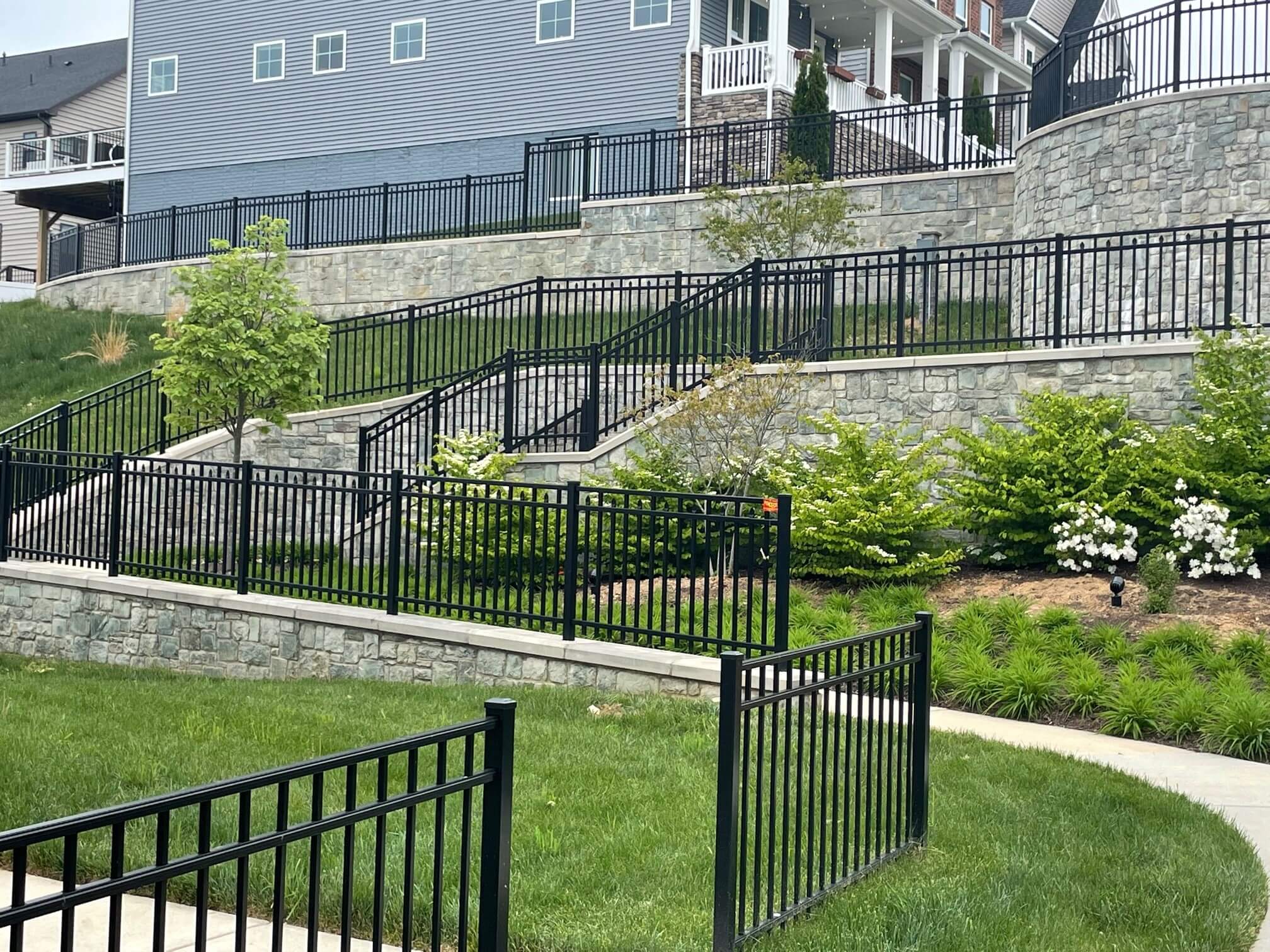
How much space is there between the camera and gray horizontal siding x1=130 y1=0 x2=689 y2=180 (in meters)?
28.9

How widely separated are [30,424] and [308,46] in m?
18.1

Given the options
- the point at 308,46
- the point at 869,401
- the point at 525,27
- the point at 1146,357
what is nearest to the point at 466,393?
the point at 869,401

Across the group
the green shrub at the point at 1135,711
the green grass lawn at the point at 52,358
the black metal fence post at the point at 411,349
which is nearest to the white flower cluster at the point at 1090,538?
the green shrub at the point at 1135,711

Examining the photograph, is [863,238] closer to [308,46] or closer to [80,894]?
[308,46]

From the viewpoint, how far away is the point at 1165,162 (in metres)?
17.1

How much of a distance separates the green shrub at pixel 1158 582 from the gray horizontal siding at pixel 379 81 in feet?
62.1

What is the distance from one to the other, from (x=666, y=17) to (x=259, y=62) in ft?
36.7

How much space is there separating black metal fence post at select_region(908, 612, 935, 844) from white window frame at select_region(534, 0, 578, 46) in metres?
25.4

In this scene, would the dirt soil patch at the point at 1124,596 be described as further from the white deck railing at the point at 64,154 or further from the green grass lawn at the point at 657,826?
the white deck railing at the point at 64,154

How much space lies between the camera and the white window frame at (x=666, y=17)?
1101 inches

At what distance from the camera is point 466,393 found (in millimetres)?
16688

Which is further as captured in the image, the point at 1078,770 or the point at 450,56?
the point at 450,56

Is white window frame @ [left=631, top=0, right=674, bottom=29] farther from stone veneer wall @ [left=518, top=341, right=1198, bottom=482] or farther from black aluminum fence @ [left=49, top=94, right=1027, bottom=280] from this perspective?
stone veneer wall @ [left=518, top=341, right=1198, bottom=482]

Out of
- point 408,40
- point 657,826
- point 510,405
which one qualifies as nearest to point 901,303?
point 510,405
